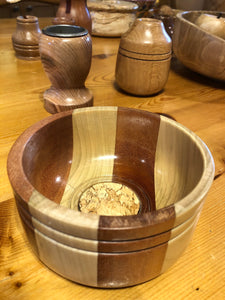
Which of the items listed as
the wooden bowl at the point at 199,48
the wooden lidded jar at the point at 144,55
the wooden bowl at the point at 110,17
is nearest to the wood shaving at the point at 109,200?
the wooden lidded jar at the point at 144,55

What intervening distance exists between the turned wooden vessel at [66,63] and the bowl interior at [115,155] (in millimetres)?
155

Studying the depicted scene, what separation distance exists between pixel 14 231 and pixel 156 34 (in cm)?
53

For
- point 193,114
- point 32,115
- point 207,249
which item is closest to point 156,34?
point 193,114

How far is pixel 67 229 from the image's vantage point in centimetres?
23

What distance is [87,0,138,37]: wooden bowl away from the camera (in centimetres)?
106

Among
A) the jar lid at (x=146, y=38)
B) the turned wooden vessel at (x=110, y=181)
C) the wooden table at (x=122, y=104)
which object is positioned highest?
the jar lid at (x=146, y=38)

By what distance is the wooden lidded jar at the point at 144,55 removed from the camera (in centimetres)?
64

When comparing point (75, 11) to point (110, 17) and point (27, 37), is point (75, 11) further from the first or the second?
point (110, 17)

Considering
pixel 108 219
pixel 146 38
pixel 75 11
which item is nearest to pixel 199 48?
pixel 146 38

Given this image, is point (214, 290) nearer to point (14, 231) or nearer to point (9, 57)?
point (14, 231)

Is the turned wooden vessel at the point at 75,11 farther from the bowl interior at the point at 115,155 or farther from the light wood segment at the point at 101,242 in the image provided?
the light wood segment at the point at 101,242

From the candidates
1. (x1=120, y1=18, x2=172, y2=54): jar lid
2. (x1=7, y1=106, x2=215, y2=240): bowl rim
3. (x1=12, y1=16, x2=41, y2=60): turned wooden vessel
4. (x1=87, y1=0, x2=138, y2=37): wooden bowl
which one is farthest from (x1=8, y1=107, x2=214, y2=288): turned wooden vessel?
(x1=87, y1=0, x2=138, y2=37): wooden bowl

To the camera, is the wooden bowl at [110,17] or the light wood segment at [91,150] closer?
the light wood segment at [91,150]

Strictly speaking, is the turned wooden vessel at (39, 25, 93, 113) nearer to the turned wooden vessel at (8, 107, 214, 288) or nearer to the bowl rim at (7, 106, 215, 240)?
the turned wooden vessel at (8, 107, 214, 288)
